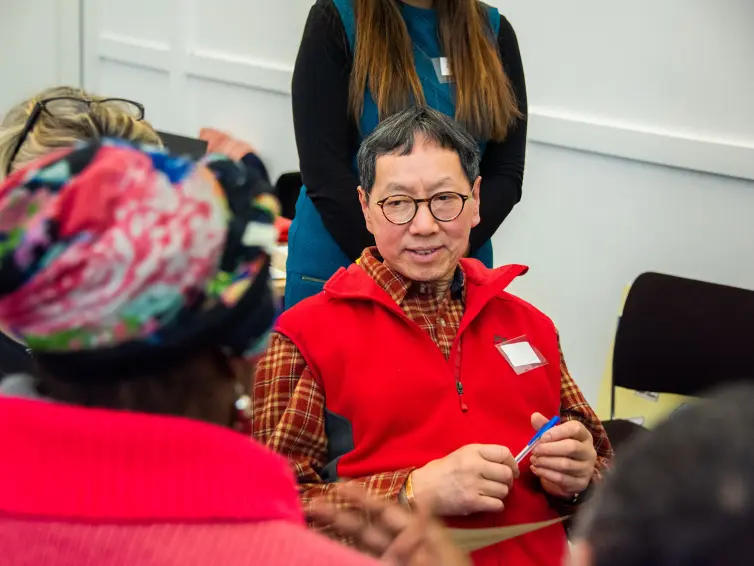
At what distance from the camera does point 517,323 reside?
6.24 ft

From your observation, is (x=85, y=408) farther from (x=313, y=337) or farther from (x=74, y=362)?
Answer: (x=313, y=337)

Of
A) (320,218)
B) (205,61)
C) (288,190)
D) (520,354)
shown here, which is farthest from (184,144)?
(205,61)

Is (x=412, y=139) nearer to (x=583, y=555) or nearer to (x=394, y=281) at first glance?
(x=394, y=281)

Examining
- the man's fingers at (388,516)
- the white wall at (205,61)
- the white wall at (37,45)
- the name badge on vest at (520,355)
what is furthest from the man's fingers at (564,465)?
the white wall at (37,45)

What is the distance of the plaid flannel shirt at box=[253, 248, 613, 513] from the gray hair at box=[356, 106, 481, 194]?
0.64 ft

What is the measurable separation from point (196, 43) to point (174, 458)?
14.7 feet

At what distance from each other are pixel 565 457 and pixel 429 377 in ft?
0.96

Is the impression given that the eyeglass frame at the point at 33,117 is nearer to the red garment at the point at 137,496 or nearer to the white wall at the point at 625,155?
the red garment at the point at 137,496

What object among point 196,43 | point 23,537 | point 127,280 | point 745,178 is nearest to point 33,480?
point 23,537

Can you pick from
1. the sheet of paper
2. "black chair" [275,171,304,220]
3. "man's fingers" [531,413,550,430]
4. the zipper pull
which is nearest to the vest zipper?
the zipper pull

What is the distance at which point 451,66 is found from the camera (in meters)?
2.16

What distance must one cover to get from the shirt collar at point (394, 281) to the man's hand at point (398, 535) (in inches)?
28.8

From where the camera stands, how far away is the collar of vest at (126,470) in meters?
0.77

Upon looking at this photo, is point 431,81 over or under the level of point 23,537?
over
